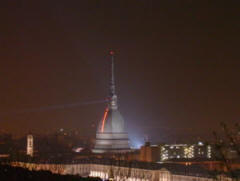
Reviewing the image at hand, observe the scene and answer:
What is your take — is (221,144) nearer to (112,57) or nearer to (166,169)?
(166,169)

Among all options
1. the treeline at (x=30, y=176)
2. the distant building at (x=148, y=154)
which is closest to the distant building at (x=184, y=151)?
the distant building at (x=148, y=154)

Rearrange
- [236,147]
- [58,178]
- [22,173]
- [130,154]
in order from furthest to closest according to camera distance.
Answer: [130,154], [22,173], [58,178], [236,147]

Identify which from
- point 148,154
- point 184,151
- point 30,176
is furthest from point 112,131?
point 30,176

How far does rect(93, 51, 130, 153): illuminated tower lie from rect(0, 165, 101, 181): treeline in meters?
73.4

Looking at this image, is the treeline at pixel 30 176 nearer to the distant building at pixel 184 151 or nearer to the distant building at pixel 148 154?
the distant building at pixel 148 154

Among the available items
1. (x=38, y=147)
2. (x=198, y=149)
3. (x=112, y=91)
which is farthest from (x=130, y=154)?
(x=38, y=147)

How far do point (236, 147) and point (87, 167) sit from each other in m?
60.6

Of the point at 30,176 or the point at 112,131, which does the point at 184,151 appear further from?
the point at 30,176

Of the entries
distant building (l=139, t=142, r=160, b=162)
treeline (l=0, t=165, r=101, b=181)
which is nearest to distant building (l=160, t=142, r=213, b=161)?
distant building (l=139, t=142, r=160, b=162)

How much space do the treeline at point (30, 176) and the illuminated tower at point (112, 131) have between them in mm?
73447

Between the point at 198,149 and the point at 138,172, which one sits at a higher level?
the point at 198,149

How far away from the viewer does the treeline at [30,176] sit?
2238cm

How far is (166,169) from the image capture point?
59844mm

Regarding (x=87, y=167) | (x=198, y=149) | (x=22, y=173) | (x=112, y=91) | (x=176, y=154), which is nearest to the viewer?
(x=22, y=173)
